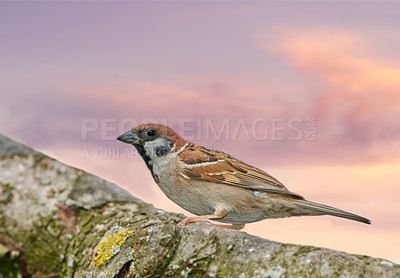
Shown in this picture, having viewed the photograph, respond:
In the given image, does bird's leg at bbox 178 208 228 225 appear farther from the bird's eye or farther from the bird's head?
the bird's eye

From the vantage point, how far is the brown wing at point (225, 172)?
20.8ft

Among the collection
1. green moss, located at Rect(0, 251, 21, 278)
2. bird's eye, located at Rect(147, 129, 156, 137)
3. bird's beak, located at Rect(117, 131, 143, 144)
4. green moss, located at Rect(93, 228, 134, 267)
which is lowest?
green moss, located at Rect(0, 251, 21, 278)

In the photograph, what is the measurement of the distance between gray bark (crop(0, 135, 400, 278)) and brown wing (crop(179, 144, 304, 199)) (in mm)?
723

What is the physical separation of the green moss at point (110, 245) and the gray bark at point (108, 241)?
1cm

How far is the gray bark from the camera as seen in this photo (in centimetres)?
444

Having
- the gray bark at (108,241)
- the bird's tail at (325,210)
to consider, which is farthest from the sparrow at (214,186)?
the gray bark at (108,241)

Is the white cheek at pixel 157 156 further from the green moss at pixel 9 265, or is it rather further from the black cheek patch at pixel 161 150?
the green moss at pixel 9 265

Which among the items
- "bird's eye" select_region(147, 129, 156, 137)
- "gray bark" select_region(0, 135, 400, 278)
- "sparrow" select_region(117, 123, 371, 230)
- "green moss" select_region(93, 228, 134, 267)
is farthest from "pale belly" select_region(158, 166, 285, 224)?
"green moss" select_region(93, 228, 134, 267)

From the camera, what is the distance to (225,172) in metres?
6.50

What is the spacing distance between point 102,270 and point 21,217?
1.46m

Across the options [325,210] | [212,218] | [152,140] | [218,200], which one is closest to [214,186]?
[218,200]

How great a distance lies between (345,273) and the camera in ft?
13.7

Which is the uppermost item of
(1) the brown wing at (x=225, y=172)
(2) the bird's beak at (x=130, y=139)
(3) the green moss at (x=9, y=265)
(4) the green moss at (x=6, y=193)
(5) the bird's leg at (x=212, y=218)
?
(2) the bird's beak at (x=130, y=139)

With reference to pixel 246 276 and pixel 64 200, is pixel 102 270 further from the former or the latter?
pixel 246 276
